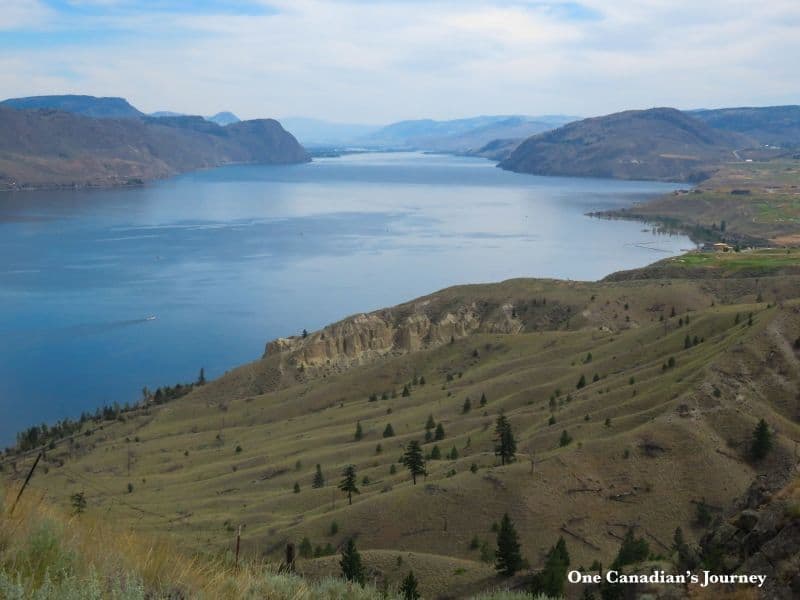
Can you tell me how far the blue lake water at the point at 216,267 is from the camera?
2325 inches

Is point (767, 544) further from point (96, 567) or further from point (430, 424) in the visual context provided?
point (430, 424)

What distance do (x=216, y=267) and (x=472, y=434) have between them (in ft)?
232

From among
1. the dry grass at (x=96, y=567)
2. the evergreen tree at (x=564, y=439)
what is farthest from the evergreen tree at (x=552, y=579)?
the evergreen tree at (x=564, y=439)

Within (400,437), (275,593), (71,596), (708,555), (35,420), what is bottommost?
(35,420)

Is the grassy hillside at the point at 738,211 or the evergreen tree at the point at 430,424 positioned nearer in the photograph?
the evergreen tree at the point at 430,424

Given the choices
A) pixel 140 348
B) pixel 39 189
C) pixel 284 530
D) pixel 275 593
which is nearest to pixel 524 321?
pixel 140 348

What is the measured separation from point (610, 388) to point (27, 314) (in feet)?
197

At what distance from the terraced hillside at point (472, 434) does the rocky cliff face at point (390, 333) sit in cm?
17

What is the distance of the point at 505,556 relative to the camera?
629 inches

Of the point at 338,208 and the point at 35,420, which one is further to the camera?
the point at 338,208

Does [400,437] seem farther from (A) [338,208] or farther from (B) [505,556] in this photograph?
(A) [338,208]

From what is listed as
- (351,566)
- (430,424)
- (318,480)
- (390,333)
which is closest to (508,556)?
(351,566)

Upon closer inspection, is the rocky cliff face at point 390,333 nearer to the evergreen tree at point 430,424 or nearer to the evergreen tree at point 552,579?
the evergreen tree at point 430,424

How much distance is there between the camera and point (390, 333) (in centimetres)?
5700
